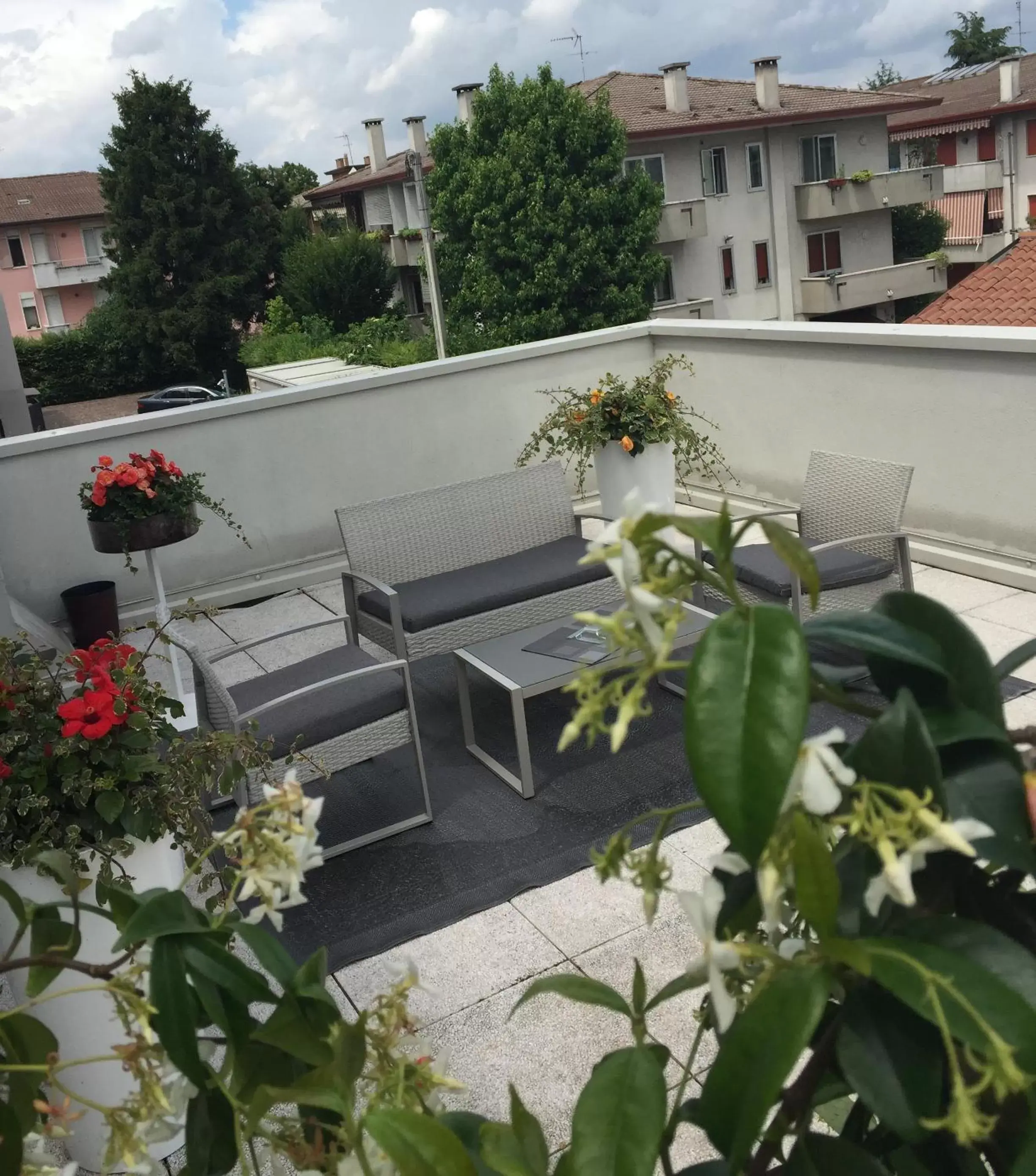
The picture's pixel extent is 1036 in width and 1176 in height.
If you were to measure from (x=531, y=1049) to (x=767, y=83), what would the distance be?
35.4m

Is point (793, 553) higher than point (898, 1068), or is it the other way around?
point (793, 553)

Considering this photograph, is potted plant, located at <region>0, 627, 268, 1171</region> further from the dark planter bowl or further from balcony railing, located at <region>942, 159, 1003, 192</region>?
balcony railing, located at <region>942, 159, 1003, 192</region>

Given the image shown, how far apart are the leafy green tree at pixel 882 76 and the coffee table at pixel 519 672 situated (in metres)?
76.6

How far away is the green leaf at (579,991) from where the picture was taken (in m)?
0.66

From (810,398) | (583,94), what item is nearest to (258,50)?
(583,94)

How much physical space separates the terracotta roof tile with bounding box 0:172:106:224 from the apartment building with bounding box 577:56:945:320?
28164 mm

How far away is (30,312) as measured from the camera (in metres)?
53.5

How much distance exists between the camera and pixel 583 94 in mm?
35188

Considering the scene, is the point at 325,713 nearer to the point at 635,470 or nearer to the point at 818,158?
the point at 635,470

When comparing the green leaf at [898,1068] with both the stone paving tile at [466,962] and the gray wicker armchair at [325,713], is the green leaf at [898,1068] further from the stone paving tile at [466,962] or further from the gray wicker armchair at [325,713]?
the gray wicker armchair at [325,713]

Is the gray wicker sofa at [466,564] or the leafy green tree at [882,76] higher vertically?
the leafy green tree at [882,76]

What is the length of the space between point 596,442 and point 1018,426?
6.82 ft

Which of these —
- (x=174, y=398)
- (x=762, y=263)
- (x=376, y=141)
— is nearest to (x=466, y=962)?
(x=762, y=263)

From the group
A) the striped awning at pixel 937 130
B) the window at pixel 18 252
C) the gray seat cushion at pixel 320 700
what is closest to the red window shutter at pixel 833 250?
the striped awning at pixel 937 130
